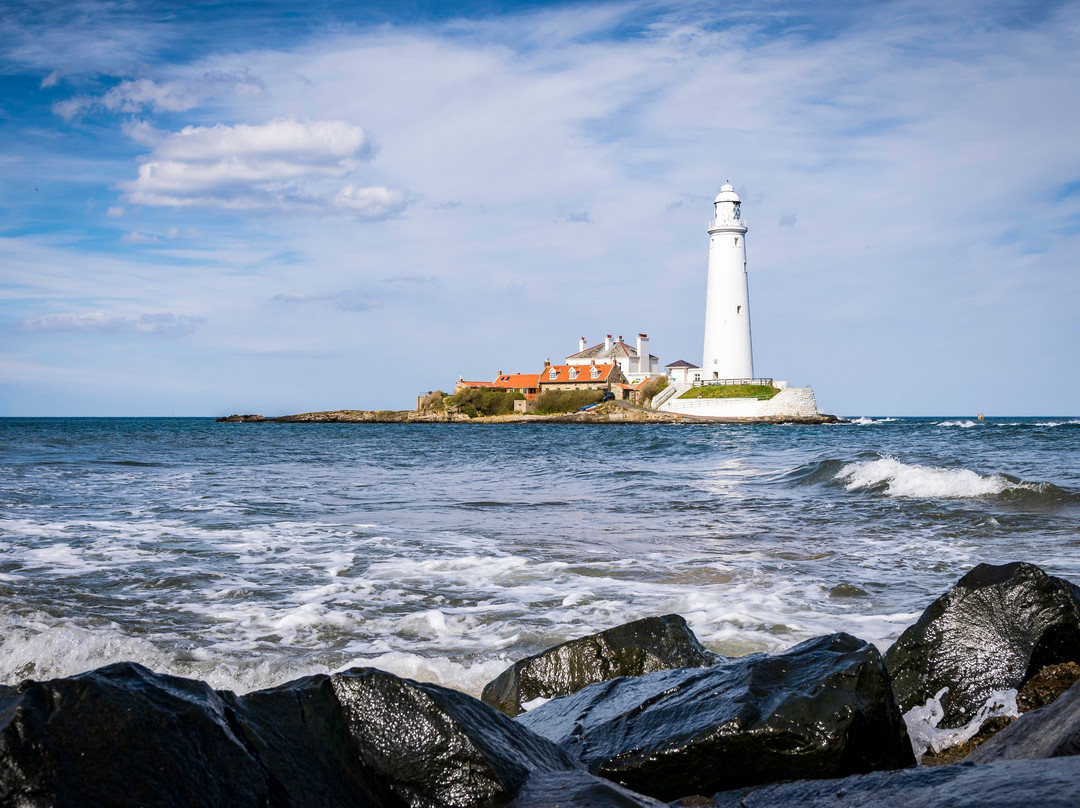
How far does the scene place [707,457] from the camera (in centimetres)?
2841

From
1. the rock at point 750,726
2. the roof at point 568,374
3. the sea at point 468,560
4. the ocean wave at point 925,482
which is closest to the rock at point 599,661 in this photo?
the rock at point 750,726

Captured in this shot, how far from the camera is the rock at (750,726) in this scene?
3070mm

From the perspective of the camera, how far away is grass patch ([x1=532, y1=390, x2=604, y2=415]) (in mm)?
80312

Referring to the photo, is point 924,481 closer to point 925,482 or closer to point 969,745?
point 925,482

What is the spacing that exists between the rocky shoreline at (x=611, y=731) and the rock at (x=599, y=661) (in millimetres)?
11

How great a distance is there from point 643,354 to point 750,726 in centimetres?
8254

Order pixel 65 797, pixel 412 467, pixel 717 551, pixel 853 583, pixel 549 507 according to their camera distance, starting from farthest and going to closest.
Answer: pixel 412 467 < pixel 549 507 < pixel 717 551 < pixel 853 583 < pixel 65 797

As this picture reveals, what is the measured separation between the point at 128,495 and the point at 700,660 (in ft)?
47.5

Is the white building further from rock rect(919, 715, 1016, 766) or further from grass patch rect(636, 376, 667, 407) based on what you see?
rock rect(919, 715, 1016, 766)

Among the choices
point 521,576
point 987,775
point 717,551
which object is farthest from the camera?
point 717,551

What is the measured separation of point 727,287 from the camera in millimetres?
59531

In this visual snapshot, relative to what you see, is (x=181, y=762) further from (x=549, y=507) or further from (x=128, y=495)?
(x=128, y=495)

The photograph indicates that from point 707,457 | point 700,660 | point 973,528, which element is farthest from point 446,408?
point 700,660

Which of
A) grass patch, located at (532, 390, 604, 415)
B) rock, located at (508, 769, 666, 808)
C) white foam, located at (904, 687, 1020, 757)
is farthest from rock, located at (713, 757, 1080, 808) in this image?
grass patch, located at (532, 390, 604, 415)
